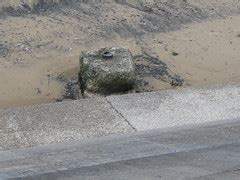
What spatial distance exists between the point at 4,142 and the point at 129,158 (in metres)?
1.11

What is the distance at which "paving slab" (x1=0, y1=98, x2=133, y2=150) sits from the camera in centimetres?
A: 474

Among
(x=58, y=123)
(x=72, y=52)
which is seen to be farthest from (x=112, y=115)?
(x=72, y=52)

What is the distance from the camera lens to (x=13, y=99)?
6312 millimetres

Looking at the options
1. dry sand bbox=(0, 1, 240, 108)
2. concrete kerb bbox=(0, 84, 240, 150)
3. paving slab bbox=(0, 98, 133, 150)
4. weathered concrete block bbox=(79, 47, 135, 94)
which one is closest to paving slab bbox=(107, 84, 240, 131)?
concrete kerb bbox=(0, 84, 240, 150)

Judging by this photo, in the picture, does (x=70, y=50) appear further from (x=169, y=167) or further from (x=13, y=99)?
(x=169, y=167)

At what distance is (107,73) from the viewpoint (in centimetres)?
609

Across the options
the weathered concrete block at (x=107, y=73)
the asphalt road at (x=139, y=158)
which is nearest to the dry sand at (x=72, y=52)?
the weathered concrete block at (x=107, y=73)

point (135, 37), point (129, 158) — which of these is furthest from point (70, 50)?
point (129, 158)

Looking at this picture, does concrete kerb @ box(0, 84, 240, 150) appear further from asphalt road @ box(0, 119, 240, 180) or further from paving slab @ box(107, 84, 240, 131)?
asphalt road @ box(0, 119, 240, 180)

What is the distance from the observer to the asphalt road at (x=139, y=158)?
426cm

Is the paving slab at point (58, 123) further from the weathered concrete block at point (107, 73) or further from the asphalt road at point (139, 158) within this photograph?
the weathered concrete block at point (107, 73)

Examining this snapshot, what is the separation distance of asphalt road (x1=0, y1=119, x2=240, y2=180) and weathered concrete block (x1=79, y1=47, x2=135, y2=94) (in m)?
1.29

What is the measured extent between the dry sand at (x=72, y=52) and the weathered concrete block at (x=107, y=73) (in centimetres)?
49

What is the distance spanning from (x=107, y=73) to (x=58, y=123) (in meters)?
1.29
